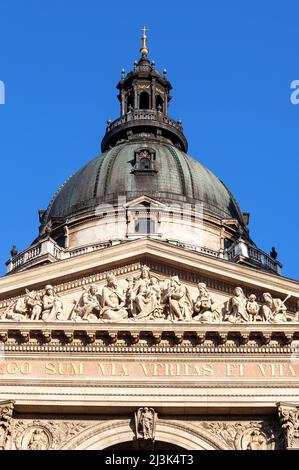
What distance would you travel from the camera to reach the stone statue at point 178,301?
30194mm

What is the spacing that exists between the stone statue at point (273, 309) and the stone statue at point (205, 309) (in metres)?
1.25

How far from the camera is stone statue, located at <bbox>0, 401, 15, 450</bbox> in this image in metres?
28.6

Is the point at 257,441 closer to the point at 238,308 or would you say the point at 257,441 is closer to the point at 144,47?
the point at 238,308

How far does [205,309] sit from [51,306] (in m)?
4.12

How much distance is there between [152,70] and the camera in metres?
63.2

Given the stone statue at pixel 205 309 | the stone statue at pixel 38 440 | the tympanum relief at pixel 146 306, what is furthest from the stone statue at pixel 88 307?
the stone statue at pixel 38 440

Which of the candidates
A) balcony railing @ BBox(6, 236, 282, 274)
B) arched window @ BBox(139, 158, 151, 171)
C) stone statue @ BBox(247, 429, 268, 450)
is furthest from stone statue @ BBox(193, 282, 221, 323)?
arched window @ BBox(139, 158, 151, 171)

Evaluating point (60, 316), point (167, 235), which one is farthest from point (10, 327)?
point (167, 235)

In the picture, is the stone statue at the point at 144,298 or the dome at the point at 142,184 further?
the dome at the point at 142,184

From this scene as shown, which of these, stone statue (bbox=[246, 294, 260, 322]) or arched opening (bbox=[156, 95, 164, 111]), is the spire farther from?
stone statue (bbox=[246, 294, 260, 322])

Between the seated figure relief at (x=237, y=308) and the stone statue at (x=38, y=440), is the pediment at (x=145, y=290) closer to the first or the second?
the seated figure relief at (x=237, y=308)

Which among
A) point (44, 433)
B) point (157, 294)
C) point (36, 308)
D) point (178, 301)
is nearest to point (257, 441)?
point (178, 301)

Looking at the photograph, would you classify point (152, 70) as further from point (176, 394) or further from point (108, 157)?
point (176, 394)

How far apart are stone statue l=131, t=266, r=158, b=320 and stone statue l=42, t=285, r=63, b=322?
2006 mm
